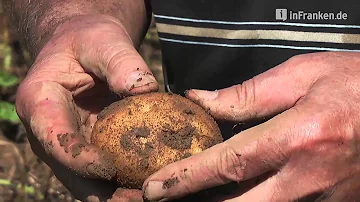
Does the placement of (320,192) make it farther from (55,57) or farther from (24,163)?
(24,163)

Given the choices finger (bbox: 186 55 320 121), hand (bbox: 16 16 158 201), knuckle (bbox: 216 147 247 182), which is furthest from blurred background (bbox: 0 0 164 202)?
knuckle (bbox: 216 147 247 182)

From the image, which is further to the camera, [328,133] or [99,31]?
[99,31]

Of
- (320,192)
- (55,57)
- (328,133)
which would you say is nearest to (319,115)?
(328,133)

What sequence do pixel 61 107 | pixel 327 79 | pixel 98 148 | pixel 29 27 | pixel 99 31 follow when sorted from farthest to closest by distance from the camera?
pixel 29 27
pixel 99 31
pixel 61 107
pixel 98 148
pixel 327 79

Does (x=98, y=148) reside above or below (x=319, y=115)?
below

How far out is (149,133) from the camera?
67.8 inches

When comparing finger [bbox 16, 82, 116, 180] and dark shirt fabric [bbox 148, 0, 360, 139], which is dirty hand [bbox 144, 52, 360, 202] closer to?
finger [bbox 16, 82, 116, 180]

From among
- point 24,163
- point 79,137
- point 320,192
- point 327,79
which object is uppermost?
point 327,79

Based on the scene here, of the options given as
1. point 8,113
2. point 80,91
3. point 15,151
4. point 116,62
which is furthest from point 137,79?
point 8,113

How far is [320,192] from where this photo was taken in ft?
4.99

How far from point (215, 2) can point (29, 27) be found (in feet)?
2.95

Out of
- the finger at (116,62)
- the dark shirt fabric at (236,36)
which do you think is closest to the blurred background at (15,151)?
the dark shirt fabric at (236,36)

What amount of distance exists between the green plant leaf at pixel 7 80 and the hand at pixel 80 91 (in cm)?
242

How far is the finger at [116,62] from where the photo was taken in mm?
1799
